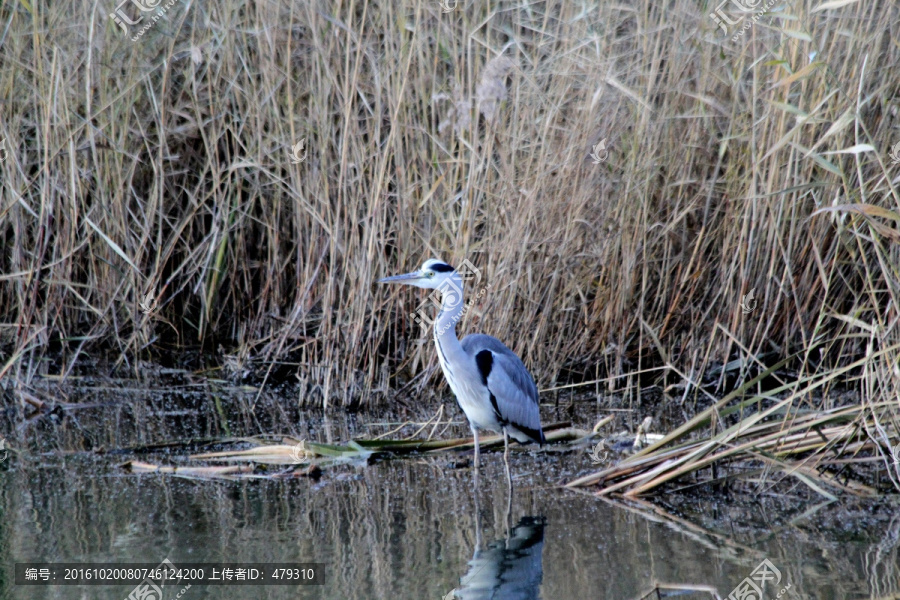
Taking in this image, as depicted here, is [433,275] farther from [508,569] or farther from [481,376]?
[508,569]

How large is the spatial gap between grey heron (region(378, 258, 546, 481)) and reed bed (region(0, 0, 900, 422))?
1.99 feet

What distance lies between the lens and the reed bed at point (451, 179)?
15.7ft


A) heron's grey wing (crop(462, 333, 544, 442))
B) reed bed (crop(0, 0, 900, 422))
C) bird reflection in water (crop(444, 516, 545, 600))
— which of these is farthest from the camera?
reed bed (crop(0, 0, 900, 422))

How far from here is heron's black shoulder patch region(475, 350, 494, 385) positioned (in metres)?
4.34

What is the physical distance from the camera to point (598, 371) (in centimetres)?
549

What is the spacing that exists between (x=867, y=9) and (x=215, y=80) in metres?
3.35

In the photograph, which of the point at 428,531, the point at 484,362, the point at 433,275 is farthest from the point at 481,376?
the point at 428,531

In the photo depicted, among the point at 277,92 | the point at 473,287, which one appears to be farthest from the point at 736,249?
the point at 277,92

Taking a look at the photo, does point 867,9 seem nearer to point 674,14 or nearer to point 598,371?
point 674,14

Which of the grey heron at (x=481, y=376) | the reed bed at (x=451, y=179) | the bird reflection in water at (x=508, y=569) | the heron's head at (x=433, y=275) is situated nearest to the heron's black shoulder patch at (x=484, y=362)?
the grey heron at (x=481, y=376)

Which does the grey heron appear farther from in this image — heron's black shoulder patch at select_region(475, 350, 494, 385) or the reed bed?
the reed bed

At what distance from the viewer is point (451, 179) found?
501 centimetres

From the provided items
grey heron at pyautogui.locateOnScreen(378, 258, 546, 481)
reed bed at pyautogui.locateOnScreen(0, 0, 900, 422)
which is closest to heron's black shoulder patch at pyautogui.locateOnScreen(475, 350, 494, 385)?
grey heron at pyautogui.locateOnScreen(378, 258, 546, 481)

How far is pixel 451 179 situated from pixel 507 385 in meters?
1.24
